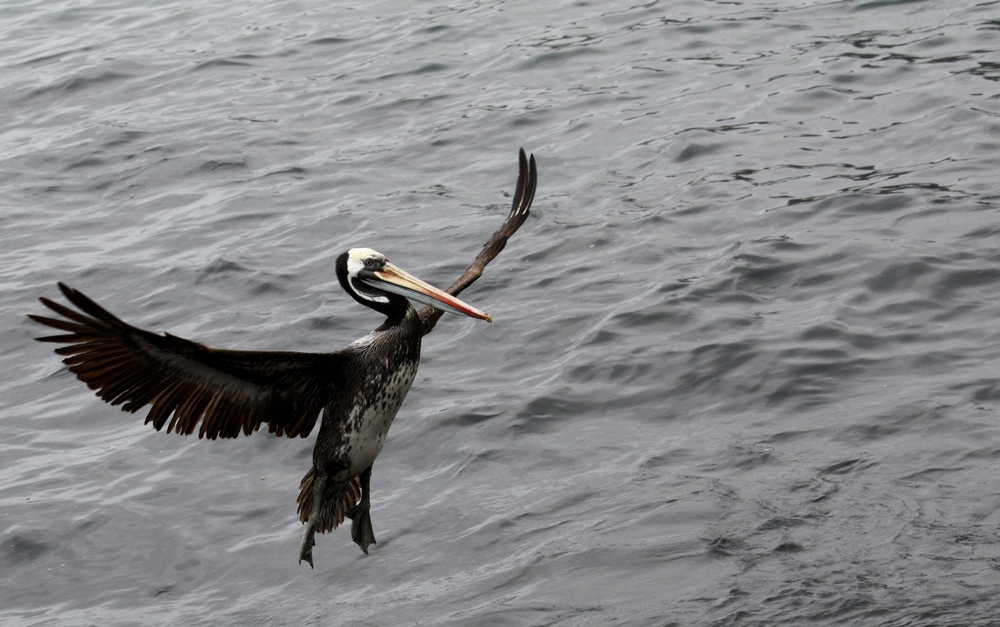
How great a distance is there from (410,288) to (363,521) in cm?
130

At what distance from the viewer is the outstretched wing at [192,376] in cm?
549

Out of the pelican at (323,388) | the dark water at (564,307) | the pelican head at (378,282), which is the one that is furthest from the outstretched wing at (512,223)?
the dark water at (564,307)

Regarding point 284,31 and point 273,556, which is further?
point 284,31

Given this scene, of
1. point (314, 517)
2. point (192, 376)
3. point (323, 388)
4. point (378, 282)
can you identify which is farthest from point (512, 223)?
point (192, 376)

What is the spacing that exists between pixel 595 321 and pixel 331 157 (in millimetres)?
4492

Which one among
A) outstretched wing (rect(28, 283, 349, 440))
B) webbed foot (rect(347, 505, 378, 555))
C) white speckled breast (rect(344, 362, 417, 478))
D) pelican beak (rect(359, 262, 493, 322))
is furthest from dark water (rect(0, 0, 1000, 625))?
pelican beak (rect(359, 262, 493, 322))

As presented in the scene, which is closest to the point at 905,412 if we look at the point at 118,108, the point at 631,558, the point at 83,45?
the point at 631,558

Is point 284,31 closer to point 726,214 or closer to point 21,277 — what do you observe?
point 21,277

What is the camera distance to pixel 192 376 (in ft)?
19.6

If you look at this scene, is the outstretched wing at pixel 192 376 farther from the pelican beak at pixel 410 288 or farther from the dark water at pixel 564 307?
the dark water at pixel 564 307

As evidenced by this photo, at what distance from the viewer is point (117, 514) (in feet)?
26.5

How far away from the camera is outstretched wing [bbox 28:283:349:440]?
549cm

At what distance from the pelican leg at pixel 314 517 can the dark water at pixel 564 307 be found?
716 millimetres

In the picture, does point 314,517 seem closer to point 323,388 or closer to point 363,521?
point 363,521
